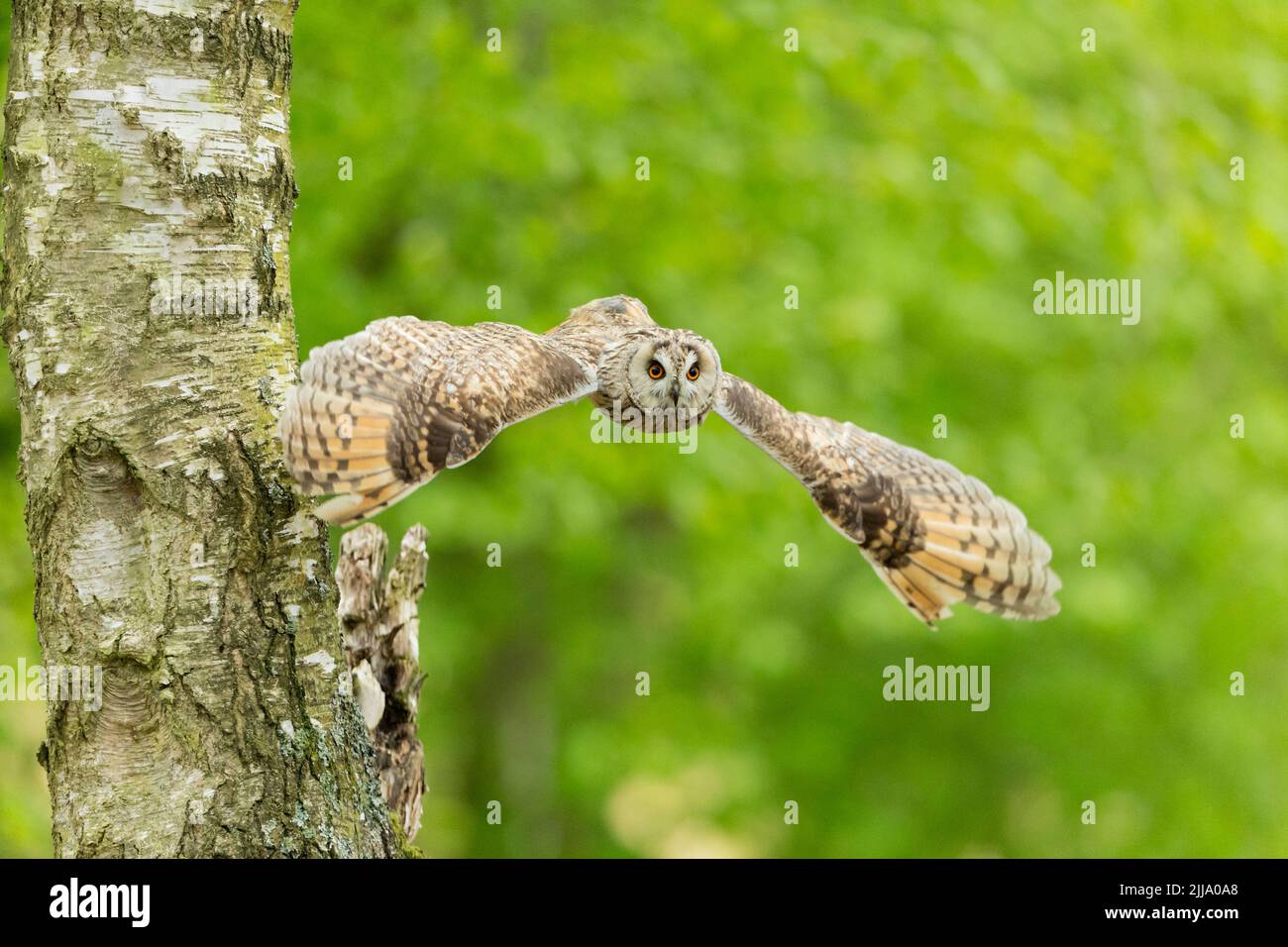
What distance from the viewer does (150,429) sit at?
3562 millimetres

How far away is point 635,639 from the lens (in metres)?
11.5

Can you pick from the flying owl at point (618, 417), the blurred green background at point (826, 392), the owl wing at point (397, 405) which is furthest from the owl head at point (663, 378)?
the blurred green background at point (826, 392)

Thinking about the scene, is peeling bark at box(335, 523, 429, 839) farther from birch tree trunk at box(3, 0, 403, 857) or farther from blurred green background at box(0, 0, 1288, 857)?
blurred green background at box(0, 0, 1288, 857)

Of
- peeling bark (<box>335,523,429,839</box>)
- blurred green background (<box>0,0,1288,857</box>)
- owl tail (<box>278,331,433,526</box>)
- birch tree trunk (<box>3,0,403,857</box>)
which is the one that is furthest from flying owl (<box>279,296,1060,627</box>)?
blurred green background (<box>0,0,1288,857</box>)

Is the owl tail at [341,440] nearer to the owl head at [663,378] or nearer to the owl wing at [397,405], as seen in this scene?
the owl wing at [397,405]

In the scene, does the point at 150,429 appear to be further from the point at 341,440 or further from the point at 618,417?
the point at 618,417

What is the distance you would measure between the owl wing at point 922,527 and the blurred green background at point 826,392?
3467 mm

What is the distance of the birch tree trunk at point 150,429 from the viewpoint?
3.56 m

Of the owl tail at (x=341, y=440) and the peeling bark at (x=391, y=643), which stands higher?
the owl tail at (x=341, y=440)

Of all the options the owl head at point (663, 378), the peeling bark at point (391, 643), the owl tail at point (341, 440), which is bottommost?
the peeling bark at point (391, 643)

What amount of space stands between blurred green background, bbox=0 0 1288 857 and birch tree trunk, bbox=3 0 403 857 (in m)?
3.25

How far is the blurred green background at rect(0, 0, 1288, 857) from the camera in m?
7.81

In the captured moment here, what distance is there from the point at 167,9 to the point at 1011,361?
319 inches
